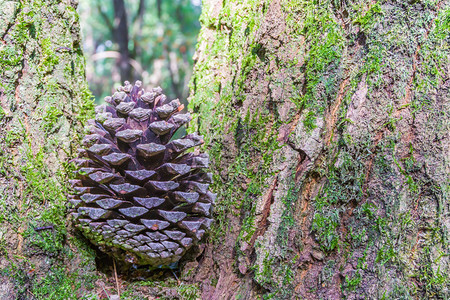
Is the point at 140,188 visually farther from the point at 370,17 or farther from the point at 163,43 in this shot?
the point at 163,43

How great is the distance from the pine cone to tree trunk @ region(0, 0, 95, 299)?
7cm

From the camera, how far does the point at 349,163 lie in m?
0.74

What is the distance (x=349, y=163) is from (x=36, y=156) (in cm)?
76

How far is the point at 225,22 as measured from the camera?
0.98 metres

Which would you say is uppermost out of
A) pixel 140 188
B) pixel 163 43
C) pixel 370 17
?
pixel 163 43

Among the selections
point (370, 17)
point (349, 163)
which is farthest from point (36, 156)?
point (370, 17)

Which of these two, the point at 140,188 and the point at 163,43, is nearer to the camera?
the point at 140,188

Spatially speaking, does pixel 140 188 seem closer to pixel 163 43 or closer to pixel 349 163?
pixel 349 163

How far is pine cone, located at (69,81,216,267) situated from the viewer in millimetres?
756

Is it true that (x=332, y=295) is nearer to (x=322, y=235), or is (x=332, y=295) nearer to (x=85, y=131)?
(x=322, y=235)

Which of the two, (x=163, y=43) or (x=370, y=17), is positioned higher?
(x=163, y=43)

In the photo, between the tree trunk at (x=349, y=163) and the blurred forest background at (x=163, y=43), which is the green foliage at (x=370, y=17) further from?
the blurred forest background at (x=163, y=43)

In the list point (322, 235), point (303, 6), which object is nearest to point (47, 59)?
point (303, 6)

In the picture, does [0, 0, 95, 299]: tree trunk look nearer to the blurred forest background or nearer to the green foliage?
the green foliage
